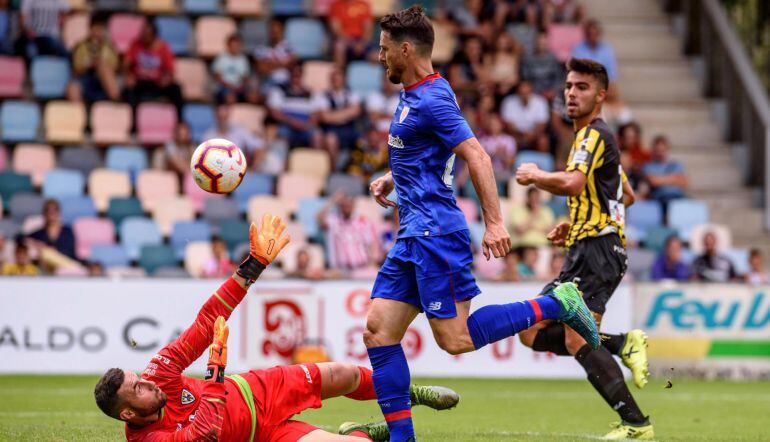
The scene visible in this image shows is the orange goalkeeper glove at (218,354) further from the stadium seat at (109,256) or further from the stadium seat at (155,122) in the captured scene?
the stadium seat at (155,122)

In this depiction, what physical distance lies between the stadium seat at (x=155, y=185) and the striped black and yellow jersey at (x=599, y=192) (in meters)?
9.33

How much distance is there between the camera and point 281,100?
17906mm

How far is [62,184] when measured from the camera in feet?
54.4

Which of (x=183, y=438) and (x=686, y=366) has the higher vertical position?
(x=183, y=438)

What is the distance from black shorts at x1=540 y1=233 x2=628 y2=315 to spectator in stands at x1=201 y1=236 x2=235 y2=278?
23.6ft

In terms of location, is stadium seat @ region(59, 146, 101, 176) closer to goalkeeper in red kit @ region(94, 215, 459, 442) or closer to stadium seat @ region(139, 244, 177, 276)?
stadium seat @ region(139, 244, 177, 276)

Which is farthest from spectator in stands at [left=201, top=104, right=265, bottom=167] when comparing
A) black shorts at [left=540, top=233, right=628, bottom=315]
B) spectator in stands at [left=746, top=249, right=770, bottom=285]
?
black shorts at [left=540, top=233, right=628, bottom=315]

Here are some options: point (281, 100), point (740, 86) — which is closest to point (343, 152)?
point (281, 100)

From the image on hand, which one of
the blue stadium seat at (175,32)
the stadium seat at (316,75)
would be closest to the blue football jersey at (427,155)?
the stadium seat at (316,75)

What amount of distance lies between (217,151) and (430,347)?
616 cm

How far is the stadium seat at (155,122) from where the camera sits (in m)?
17.7

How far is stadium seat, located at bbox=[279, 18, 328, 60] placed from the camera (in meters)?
19.4

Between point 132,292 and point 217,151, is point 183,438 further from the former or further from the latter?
point 132,292

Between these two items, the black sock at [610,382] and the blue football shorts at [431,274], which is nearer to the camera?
the blue football shorts at [431,274]
